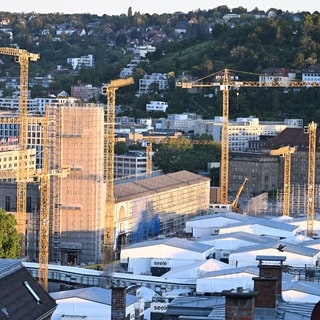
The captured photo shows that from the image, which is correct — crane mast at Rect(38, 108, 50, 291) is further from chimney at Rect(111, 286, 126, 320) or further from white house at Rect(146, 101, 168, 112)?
white house at Rect(146, 101, 168, 112)

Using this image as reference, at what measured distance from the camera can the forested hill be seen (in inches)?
3142

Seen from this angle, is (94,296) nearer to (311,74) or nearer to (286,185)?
(286,185)

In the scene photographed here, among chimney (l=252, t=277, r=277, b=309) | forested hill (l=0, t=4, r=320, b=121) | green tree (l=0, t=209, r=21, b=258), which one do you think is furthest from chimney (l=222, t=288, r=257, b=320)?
forested hill (l=0, t=4, r=320, b=121)

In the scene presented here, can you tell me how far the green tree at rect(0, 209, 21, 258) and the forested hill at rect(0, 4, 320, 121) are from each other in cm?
3979

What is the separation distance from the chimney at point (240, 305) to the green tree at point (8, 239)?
83.7 feet

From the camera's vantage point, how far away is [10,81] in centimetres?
10775

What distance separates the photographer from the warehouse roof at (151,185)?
43.4 m

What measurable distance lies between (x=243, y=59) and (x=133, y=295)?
192ft

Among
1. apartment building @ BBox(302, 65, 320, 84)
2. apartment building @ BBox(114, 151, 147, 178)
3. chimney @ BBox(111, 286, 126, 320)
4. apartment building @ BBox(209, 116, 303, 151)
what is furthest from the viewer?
apartment building @ BBox(302, 65, 320, 84)

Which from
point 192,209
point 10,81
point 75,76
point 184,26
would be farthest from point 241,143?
point 184,26

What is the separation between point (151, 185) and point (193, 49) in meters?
49.6

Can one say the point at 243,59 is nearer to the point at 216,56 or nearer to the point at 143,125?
the point at 216,56

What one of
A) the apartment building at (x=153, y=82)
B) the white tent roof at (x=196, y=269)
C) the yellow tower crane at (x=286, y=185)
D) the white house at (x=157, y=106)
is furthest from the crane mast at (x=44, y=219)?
the apartment building at (x=153, y=82)

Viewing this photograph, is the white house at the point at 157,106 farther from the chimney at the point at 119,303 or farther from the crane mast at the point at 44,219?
the chimney at the point at 119,303
